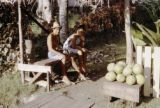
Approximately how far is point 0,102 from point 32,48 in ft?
6.06

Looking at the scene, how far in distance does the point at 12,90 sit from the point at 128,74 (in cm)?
297

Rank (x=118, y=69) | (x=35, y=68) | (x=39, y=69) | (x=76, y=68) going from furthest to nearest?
(x=76, y=68) < (x=35, y=68) < (x=39, y=69) < (x=118, y=69)

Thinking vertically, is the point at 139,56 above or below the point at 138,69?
above

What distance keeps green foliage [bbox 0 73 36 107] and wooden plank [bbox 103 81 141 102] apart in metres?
2.06

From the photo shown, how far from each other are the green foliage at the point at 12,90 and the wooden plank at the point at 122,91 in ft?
6.76

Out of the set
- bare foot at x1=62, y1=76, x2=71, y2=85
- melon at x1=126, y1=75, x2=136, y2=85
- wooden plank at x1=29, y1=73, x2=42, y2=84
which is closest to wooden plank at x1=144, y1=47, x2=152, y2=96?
melon at x1=126, y1=75, x2=136, y2=85

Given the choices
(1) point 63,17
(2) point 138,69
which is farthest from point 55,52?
(1) point 63,17

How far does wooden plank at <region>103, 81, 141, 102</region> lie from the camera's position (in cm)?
719

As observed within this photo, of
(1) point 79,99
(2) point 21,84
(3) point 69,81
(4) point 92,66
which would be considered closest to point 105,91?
(1) point 79,99

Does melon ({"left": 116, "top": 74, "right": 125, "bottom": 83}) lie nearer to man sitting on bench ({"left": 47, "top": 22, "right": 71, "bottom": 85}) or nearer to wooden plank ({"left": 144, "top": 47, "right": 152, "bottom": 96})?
wooden plank ({"left": 144, "top": 47, "right": 152, "bottom": 96})

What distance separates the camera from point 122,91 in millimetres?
7344

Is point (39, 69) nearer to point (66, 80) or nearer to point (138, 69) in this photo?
point (66, 80)

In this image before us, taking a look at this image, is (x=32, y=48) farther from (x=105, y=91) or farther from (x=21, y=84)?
(x=105, y=91)

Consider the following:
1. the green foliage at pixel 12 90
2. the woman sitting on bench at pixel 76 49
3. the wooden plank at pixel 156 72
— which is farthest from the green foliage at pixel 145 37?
the green foliage at pixel 12 90
